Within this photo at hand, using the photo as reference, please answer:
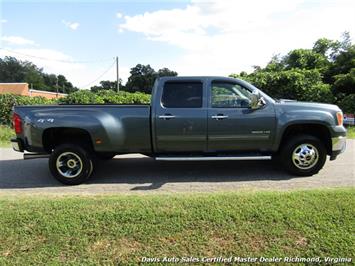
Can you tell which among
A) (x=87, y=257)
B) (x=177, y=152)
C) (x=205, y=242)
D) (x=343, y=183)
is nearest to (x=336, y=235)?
(x=205, y=242)

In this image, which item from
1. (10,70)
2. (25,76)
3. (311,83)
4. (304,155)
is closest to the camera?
(304,155)

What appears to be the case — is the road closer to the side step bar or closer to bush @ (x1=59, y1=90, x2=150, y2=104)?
the side step bar

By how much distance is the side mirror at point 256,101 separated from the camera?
20.7 ft

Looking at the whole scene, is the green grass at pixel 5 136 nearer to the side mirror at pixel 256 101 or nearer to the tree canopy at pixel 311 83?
the side mirror at pixel 256 101

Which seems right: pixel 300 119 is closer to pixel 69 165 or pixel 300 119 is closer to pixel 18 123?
pixel 69 165

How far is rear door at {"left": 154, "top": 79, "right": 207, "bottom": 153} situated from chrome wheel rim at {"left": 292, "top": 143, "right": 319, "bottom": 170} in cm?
160

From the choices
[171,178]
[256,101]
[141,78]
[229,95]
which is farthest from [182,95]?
[141,78]

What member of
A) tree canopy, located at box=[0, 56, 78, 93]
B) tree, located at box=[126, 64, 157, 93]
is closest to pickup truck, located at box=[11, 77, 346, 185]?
tree, located at box=[126, 64, 157, 93]

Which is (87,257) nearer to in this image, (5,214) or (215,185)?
(5,214)

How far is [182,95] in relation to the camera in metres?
6.55

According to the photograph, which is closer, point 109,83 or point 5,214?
point 5,214

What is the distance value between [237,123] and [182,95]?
1.08 meters

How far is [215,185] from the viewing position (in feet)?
20.0

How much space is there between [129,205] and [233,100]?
2824 millimetres
